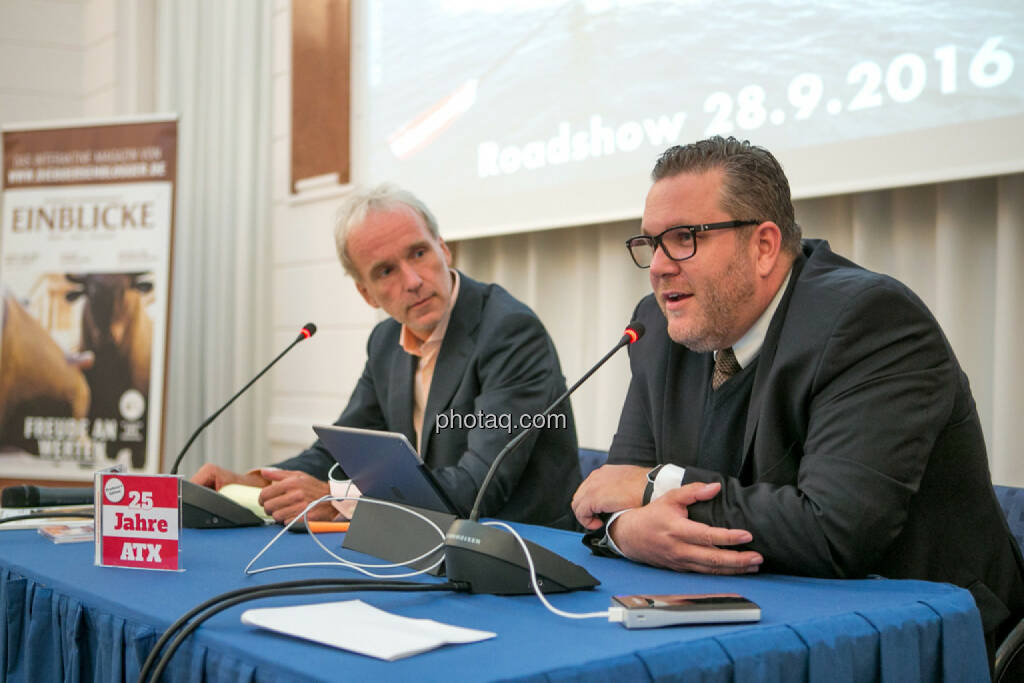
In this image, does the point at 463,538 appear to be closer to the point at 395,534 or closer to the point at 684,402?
the point at 395,534

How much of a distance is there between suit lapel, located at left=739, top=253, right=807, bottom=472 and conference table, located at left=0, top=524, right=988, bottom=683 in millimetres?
271

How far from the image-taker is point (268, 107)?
16.1 feet

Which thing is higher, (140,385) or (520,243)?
(520,243)

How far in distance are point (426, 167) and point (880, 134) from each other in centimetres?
185

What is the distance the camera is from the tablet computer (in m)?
1.46

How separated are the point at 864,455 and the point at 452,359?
1.13 meters

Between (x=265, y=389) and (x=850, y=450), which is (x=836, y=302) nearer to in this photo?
(x=850, y=450)

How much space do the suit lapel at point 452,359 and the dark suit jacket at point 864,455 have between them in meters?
0.86

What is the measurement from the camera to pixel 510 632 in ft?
3.38

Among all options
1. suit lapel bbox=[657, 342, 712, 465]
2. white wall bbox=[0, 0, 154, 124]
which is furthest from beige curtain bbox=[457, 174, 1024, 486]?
white wall bbox=[0, 0, 154, 124]

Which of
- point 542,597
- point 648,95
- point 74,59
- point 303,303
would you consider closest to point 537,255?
point 648,95

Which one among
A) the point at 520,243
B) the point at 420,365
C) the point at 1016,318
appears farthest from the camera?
the point at 520,243

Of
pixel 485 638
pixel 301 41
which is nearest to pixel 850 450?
pixel 485 638

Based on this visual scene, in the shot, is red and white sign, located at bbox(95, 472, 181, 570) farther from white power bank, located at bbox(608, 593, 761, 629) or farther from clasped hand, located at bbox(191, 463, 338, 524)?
white power bank, located at bbox(608, 593, 761, 629)
